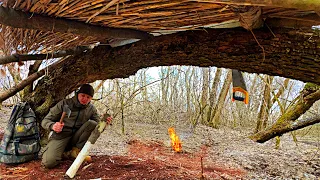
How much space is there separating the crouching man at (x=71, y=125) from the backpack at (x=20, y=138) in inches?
6.7

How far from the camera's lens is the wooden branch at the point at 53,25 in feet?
5.37

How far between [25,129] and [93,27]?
1.56m

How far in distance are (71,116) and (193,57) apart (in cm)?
168

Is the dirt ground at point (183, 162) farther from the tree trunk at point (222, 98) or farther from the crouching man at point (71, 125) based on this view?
the tree trunk at point (222, 98)

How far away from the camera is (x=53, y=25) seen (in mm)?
1798

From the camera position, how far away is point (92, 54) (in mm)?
2791

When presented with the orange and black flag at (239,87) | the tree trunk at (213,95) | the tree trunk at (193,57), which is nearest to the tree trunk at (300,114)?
the orange and black flag at (239,87)

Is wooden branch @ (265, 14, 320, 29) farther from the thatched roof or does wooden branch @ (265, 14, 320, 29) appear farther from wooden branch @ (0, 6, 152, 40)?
wooden branch @ (0, 6, 152, 40)

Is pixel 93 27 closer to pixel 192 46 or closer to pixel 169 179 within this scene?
pixel 192 46

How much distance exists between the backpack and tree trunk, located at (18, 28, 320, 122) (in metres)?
0.26

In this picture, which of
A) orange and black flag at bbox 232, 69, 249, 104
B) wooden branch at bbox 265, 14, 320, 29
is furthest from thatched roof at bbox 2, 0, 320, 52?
orange and black flag at bbox 232, 69, 249, 104

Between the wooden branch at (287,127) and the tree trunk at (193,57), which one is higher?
the tree trunk at (193,57)

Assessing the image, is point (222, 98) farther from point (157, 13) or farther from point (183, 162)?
point (157, 13)

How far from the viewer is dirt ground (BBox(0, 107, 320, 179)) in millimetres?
2381
